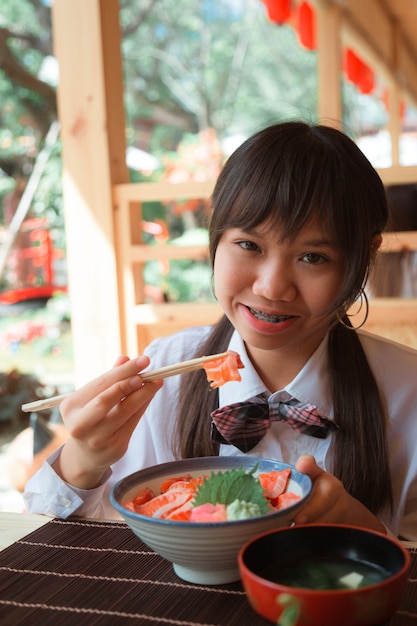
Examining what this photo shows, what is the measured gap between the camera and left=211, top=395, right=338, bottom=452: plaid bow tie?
4.56 ft

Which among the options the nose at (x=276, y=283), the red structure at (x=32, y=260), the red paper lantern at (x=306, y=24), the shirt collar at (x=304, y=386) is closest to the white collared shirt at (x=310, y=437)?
the shirt collar at (x=304, y=386)

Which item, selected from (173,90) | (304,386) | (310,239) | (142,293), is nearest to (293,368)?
(304,386)

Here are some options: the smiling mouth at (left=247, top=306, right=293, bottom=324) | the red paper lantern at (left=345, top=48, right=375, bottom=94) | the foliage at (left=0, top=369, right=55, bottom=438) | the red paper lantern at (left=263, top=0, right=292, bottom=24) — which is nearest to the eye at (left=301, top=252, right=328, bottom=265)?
the smiling mouth at (left=247, top=306, right=293, bottom=324)

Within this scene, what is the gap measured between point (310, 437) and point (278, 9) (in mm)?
4702

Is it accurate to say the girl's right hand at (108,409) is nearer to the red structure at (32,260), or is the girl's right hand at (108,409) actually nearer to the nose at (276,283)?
the nose at (276,283)

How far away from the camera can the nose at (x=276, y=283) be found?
124cm

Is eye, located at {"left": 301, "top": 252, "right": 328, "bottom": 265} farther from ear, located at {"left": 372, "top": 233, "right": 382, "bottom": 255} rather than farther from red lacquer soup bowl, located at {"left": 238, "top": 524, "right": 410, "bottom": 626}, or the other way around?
red lacquer soup bowl, located at {"left": 238, "top": 524, "right": 410, "bottom": 626}

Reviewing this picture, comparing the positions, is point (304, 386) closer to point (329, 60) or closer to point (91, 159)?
point (91, 159)

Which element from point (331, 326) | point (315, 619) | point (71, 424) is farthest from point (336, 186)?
point (315, 619)

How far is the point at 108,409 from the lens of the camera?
117cm

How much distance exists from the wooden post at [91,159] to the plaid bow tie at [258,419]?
5.64 ft

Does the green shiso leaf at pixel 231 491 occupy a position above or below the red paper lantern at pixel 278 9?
below

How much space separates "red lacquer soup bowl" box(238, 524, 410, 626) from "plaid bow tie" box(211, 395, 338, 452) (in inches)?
19.2

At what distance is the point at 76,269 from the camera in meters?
3.11
